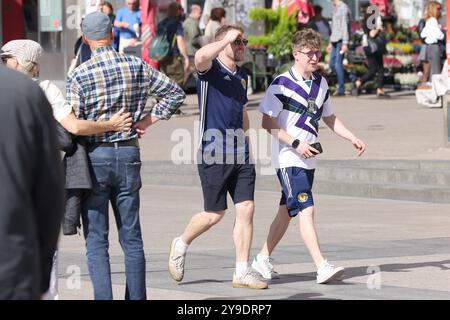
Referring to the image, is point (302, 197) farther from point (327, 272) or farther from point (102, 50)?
point (102, 50)

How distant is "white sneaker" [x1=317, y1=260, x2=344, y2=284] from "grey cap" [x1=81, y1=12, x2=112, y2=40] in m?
2.28

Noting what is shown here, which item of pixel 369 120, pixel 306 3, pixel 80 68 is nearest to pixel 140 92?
pixel 80 68

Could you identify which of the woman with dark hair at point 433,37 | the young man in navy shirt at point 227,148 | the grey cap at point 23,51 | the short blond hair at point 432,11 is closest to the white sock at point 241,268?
the young man in navy shirt at point 227,148

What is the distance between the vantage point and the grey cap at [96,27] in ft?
24.4

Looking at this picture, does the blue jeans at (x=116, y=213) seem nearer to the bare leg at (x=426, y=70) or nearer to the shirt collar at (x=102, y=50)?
the shirt collar at (x=102, y=50)

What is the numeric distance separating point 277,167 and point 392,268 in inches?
42.3

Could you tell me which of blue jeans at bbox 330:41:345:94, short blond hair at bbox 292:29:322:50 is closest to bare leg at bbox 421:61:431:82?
blue jeans at bbox 330:41:345:94

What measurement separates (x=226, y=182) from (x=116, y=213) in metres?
1.42

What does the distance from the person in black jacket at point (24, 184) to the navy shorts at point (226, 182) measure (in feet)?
15.0

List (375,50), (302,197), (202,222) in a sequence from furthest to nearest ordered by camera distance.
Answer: (375,50) < (302,197) < (202,222)

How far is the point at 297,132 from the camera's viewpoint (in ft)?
30.0

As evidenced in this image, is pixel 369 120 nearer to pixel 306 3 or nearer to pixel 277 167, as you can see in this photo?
pixel 306 3

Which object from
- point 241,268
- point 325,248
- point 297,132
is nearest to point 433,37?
point 325,248

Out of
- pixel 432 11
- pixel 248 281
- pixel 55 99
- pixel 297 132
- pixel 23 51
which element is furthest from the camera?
pixel 432 11
